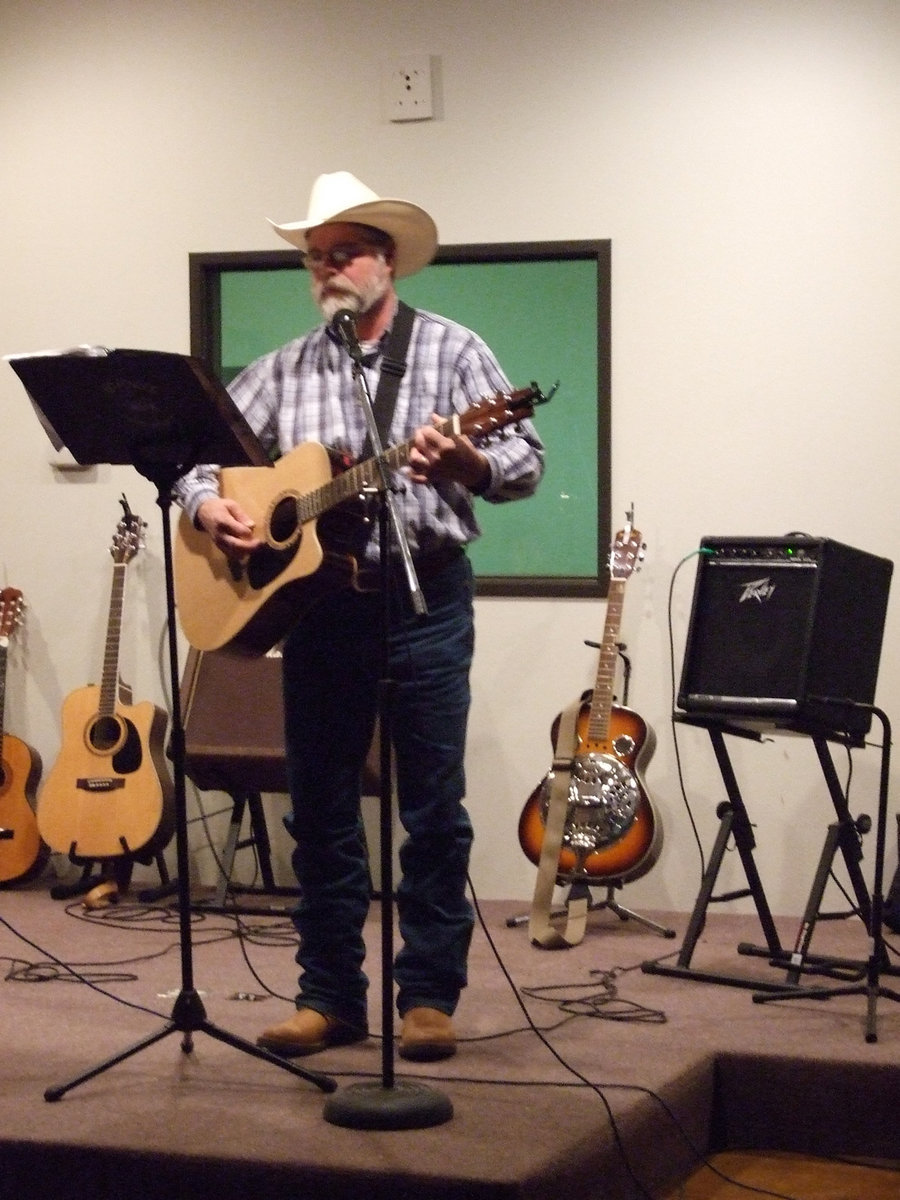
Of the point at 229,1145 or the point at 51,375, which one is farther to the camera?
the point at 51,375

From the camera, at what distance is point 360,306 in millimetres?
2766

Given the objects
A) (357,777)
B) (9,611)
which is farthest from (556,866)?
(9,611)

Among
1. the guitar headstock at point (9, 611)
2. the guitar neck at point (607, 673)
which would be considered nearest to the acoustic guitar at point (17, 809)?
the guitar headstock at point (9, 611)

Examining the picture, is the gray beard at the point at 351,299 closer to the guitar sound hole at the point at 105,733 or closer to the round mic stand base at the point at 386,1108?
the round mic stand base at the point at 386,1108

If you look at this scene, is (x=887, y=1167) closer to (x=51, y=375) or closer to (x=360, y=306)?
(x=360, y=306)

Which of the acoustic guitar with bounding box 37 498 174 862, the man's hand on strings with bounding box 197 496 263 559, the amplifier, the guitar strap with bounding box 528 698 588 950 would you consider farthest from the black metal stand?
the acoustic guitar with bounding box 37 498 174 862

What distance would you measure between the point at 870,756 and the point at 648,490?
1.09m

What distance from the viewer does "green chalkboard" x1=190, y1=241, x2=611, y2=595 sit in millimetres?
4785

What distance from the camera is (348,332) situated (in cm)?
240

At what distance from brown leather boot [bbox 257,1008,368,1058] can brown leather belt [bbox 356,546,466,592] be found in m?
0.82

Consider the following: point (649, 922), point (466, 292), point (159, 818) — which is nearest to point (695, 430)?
point (466, 292)

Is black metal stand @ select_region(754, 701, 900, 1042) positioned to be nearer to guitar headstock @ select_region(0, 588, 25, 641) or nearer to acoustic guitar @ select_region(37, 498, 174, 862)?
acoustic guitar @ select_region(37, 498, 174, 862)

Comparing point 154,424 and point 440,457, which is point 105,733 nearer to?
point 154,424

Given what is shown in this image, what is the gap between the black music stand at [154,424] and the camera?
7.84 feet
